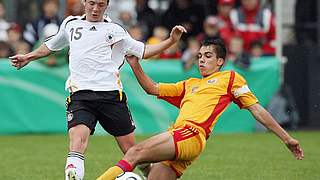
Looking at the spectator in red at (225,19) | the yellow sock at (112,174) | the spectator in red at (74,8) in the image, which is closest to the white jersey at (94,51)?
the yellow sock at (112,174)

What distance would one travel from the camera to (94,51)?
9.37 m

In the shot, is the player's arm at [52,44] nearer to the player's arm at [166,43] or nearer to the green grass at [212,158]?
the player's arm at [166,43]

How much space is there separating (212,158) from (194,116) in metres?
4.38

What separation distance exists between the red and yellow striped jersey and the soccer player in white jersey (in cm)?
59

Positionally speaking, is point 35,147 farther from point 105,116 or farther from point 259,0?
point 259,0

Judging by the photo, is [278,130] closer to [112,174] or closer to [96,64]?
[112,174]

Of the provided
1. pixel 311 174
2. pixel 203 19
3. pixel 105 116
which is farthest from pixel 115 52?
pixel 203 19

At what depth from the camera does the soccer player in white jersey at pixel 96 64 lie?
A: 9211 mm

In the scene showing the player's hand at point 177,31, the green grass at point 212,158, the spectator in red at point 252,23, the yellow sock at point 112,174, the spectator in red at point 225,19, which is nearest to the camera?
the yellow sock at point 112,174

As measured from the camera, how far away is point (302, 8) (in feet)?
64.2

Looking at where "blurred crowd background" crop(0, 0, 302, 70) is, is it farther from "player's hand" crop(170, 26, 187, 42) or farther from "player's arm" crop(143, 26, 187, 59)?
"player's hand" crop(170, 26, 187, 42)

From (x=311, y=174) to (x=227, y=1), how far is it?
7906 mm

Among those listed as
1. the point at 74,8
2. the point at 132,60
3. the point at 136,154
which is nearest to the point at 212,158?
the point at 132,60

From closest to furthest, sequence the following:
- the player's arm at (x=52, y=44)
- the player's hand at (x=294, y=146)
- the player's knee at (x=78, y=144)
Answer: the player's hand at (x=294, y=146) < the player's knee at (x=78, y=144) < the player's arm at (x=52, y=44)
